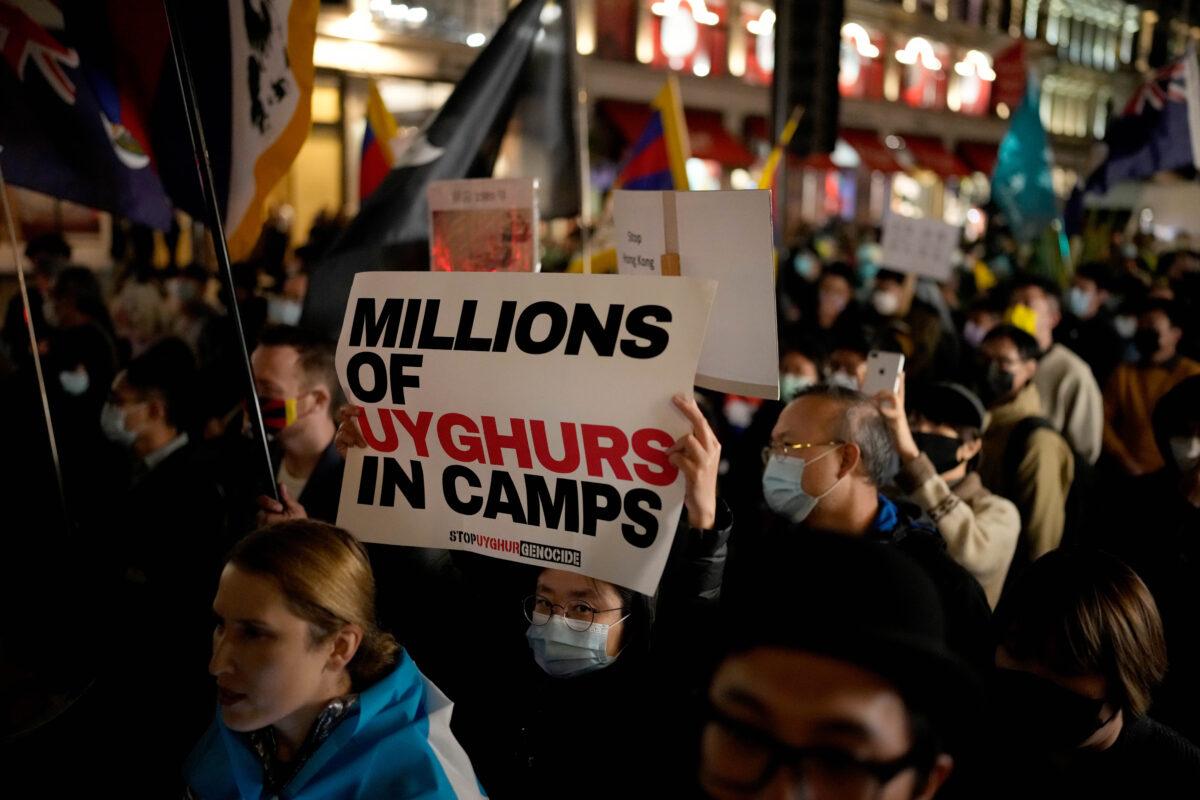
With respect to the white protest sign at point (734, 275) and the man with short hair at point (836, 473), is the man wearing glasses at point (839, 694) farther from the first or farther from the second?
the man with short hair at point (836, 473)

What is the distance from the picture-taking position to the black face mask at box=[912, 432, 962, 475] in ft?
12.5

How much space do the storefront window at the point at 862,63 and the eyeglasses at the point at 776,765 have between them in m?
31.3

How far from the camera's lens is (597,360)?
2322mm

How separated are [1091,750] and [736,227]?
1.48 metres

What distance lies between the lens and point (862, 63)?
31406 mm

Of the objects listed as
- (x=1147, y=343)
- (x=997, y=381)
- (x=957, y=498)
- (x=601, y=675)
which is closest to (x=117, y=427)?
(x=601, y=675)

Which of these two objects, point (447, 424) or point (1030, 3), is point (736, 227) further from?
point (1030, 3)

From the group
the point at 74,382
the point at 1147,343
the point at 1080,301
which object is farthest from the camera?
the point at 1080,301

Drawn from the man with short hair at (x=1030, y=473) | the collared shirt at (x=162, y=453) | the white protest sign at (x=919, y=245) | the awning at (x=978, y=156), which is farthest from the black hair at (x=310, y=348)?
the awning at (x=978, y=156)

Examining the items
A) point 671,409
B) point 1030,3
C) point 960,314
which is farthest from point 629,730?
point 1030,3

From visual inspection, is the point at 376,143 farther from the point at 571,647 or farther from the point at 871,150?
the point at 871,150

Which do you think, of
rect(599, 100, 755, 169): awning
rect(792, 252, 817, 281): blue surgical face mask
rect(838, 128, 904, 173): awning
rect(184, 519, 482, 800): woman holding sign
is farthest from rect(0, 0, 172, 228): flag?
rect(838, 128, 904, 173): awning

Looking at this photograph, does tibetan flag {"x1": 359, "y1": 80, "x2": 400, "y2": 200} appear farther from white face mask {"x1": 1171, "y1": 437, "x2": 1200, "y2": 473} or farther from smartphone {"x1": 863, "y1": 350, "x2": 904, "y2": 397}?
white face mask {"x1": 1171, "y1": 437, "x2": 1200, "y2": 473}

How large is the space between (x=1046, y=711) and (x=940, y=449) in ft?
6.19
